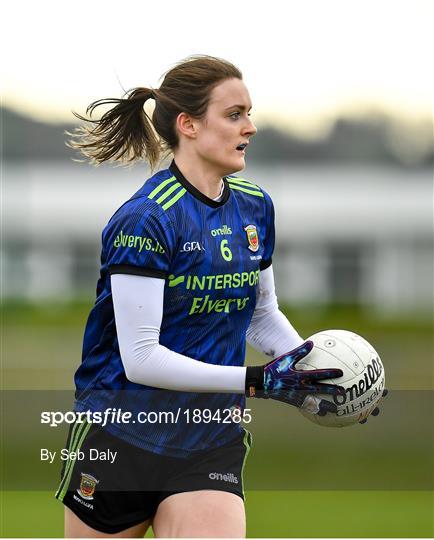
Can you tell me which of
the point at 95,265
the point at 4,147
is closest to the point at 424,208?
the point at 95,265

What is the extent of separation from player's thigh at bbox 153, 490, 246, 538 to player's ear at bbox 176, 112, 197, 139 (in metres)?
1.46

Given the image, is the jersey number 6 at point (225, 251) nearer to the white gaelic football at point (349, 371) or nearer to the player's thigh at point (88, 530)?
the white gaelic football at point (349, 371)

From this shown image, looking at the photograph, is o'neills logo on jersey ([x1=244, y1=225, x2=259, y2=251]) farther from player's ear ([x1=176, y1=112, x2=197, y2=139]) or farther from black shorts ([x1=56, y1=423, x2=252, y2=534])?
black shorts ([x1=56, y1=423, x2=252, y2=534])

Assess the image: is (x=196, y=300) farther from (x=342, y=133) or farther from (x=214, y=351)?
(x=342, y=133)

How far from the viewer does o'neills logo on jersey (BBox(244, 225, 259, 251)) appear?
14.9 ft

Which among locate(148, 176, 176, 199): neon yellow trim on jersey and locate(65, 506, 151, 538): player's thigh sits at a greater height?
locate(148, 176, 176, 199): neon yellow trim on jersey

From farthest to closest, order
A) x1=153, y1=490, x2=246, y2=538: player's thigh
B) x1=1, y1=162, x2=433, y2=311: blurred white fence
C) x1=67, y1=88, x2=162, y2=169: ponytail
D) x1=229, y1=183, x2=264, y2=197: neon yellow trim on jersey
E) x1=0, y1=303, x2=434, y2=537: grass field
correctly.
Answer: x1=1, y1=162, x2=433, y2=311: blurred white fence, x1=0, y1=303, x2=434, y2=537: grass field, x1=67, y1=88, x2=162, y2=169: ponytail, x1=229, y1=183, x2=264, y2=197: neon yellow trim on jersey, x1=153, y1=490, x2=246, y2=538: player's thigh

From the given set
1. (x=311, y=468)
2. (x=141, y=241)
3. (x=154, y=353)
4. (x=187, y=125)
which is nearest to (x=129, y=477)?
(x=154, y=353)

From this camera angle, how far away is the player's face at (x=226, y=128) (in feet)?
14.4

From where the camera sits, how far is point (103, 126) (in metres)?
4.91

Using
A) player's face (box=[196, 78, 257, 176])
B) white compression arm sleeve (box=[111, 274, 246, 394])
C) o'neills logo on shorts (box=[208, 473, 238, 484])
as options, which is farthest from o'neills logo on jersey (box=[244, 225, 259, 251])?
o'neills logo on shorts (box=[208, 473, 238, 484])

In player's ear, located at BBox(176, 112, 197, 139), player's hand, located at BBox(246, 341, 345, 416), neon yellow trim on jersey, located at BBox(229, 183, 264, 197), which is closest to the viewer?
player's hand, located at BBox(246, 341, 345, 416)

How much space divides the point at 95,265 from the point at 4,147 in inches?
168

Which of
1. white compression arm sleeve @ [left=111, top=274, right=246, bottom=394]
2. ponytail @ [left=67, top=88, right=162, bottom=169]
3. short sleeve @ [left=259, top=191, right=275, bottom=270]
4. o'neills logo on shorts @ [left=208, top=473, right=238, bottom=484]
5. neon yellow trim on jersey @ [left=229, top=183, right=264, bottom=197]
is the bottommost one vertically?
o'neills logo on shorts @ [left=208, top=473, right=238, bottom=484]
